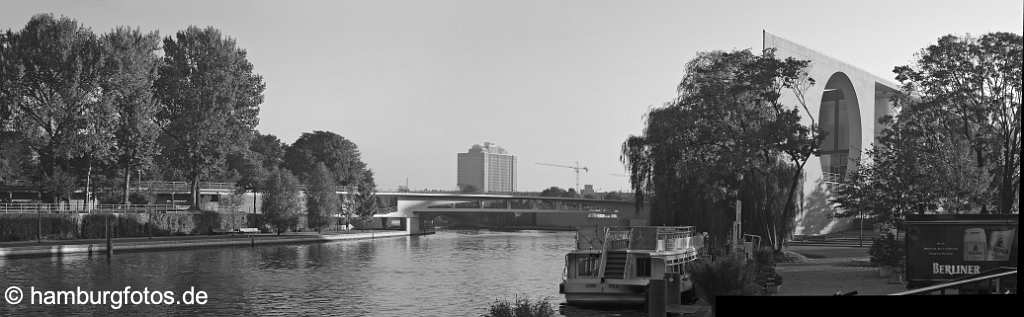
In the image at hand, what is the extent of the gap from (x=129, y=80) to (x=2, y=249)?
24113 mm

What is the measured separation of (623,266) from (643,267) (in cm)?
120

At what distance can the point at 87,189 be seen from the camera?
79688 mm

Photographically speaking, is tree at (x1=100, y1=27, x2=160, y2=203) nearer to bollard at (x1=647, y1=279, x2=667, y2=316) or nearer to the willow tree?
the willow tree

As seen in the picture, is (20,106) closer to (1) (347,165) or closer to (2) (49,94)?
(2) (49,94)

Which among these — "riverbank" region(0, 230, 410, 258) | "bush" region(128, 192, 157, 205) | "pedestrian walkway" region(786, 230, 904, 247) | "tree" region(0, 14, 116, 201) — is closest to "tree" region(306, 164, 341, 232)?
"riverbank" region(0, 230, 410, 258)

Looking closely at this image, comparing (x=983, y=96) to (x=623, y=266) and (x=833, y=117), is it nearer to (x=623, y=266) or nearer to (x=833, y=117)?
(x=623, y=266)

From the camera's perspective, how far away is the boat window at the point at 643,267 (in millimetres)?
37375

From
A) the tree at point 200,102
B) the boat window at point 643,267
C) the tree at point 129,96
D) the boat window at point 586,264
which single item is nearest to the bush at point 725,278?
the boat window at point 643,267

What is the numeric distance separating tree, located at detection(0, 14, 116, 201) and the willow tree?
47.4 m

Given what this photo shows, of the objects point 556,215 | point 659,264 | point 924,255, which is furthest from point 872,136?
point 556,215

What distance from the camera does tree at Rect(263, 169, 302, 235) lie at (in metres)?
95.8

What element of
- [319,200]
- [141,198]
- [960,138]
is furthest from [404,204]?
[960,138]

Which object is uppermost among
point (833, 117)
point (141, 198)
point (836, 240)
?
point (833, 117)

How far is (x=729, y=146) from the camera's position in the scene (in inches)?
1973
